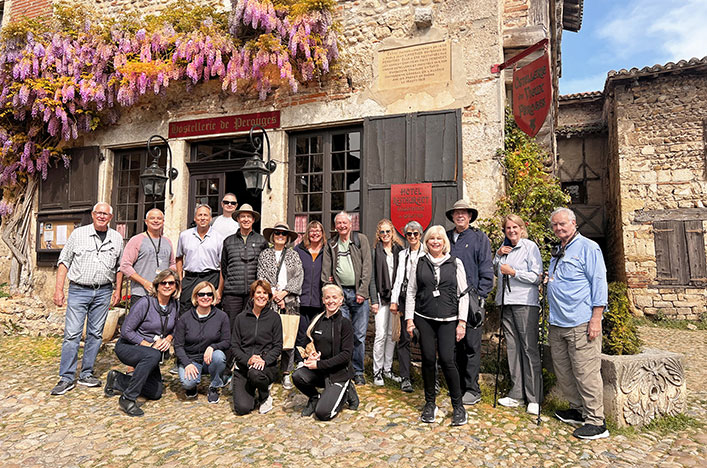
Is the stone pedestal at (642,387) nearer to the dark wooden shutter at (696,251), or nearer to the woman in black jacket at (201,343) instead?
the woman in black jacket at (201,343)

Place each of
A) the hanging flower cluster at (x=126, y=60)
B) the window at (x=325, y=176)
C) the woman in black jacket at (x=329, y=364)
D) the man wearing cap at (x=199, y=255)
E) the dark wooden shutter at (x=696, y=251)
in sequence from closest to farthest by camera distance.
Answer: the woman in black jacket at (x=329, y=364), the man wearing cap at (x=199, y=255), the hanging flower cluster at (x=126, y=60), the window at (x=325, y=176), the dark wooden shutter at (x=696, y=251)

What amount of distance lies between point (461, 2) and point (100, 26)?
18.2 feet

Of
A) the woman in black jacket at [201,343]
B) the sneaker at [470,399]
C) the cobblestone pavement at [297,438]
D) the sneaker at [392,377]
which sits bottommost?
the cobblestone pavement at [297,438]

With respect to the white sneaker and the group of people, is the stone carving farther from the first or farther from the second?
the white sneaker

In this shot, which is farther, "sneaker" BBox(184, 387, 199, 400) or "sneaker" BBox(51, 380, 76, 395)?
"sneaker" BBox(51, 380, 76, 395)

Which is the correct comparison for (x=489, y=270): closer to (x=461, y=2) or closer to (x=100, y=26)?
(x=461, y=2)

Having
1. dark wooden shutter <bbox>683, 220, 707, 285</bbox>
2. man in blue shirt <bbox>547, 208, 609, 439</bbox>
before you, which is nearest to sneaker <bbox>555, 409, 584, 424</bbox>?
man in blue shirt <bbox>547, 208, 609, 439</bbox>

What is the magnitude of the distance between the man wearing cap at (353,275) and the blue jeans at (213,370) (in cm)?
114

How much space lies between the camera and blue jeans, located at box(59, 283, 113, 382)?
3975mm

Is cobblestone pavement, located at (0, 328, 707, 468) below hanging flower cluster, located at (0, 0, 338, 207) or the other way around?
below

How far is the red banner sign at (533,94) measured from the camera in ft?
14.1

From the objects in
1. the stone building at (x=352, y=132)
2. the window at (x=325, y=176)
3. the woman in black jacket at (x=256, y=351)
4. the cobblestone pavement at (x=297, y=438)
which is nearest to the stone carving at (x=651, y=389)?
the cobblestone pavement at (x=297, y=438)

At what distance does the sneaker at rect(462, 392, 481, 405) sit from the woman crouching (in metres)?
0.38

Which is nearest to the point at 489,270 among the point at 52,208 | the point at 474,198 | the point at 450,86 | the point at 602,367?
the point at 602,367
